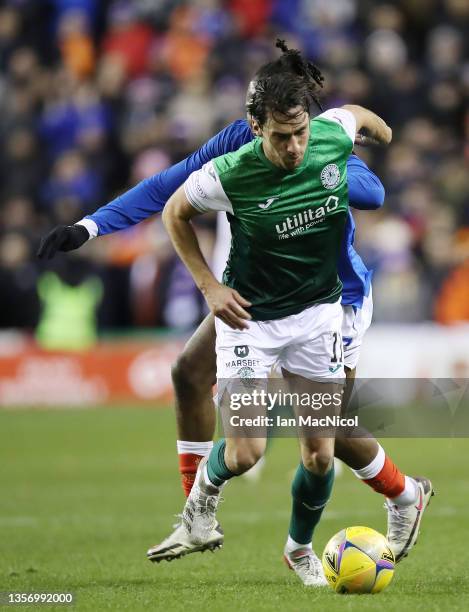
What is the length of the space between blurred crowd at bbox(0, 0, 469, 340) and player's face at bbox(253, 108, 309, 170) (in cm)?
939

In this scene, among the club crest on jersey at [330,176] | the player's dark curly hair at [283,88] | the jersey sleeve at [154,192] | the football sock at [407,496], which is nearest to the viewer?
the player's dark curly hair at [283,88]

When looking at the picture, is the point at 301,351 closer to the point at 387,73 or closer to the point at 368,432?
the point at 368,432

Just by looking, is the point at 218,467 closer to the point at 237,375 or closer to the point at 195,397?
the point at 237,375

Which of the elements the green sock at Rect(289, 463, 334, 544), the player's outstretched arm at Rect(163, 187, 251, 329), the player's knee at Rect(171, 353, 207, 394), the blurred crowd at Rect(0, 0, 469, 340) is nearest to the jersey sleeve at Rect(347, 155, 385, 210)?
the player's outstretched arm at Rect(163, 187, 251, 329)

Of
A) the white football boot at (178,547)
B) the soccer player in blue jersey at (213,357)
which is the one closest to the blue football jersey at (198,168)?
the soccer player in blue jersey at (213,357)

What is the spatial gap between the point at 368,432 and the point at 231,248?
125cm

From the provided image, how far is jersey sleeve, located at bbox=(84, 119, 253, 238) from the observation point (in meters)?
6.91

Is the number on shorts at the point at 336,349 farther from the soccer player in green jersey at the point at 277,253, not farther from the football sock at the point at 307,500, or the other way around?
the football sock at the point at 307,500

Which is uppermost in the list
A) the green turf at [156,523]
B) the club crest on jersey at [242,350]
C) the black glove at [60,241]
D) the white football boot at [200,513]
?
the black glove at [60,241]

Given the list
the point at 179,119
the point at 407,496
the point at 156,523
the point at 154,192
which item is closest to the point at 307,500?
the point at 407,496

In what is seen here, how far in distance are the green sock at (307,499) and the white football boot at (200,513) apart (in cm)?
41

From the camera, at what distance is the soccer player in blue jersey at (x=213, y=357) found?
6.88 m

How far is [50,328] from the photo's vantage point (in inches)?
672

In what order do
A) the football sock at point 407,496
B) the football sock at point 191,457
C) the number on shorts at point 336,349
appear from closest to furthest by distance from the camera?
the number on shorts at point 336,349
the football sock at point 407,496
the football sock at point 191,457
